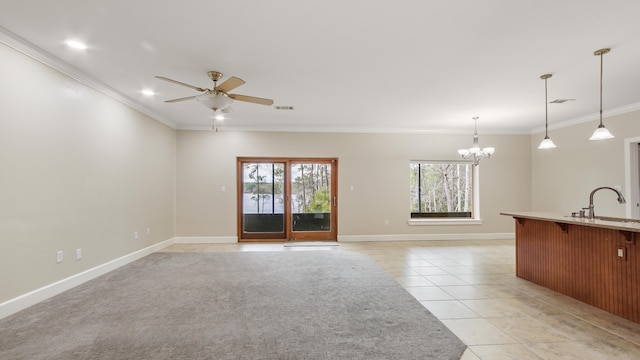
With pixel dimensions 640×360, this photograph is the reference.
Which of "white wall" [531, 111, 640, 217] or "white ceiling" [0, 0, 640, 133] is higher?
Result: "white ceiling" [0, 0, 640, 133]

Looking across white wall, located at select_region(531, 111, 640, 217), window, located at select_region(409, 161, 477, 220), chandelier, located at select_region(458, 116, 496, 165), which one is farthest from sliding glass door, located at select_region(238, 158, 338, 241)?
white wall, located at select_region(531, 111, 640, 217)

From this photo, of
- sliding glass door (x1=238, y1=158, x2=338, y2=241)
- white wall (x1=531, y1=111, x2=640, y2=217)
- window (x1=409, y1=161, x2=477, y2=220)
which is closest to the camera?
white wall (x1=531, y1=111, x2=640, y2=217)

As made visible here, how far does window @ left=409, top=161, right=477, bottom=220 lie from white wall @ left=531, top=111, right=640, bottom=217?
56.0 inches

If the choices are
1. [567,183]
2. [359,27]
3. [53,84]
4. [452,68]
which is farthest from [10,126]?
[567,183]

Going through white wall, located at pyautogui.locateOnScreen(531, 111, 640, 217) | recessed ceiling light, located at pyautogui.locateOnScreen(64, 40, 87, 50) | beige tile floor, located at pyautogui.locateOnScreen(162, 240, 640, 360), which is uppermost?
recessed ceiling light, located at pyautogui.locateOnScreen(64, 40, 87, 50)

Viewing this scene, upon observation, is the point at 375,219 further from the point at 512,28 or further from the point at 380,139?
the point at 512,28

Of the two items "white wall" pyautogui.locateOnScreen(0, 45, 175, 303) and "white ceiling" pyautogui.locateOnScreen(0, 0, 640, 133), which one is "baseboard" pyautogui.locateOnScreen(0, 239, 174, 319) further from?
"white ceiling" pyautogui.locateOnScreen(0, 0, 640, 133)

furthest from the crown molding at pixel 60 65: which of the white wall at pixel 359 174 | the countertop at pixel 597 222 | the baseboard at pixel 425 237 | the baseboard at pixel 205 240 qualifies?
the countertop at pixel 597 222

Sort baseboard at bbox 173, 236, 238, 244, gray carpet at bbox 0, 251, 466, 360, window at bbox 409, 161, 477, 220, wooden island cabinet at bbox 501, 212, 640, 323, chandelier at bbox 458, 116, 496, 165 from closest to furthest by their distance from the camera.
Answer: gray carpet at bbox 0, 251, 466, 360, wooden island cabinet at bbox 501, 212, 640, 323, chandelier at bbox 458, 116, 496, 165, baseboard at bbox 173, 236, 238, 244, window at bbox 409, 161, 477, 220

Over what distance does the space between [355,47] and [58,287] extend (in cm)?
412

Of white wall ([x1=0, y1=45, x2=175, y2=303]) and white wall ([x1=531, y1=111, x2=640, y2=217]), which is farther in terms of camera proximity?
white wall ([x1=531, y1=111, x2=640, y2=217])

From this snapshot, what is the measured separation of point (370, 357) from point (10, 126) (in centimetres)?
375

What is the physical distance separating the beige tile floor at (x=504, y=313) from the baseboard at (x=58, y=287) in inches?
154

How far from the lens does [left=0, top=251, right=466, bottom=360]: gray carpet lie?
87.4 inches
